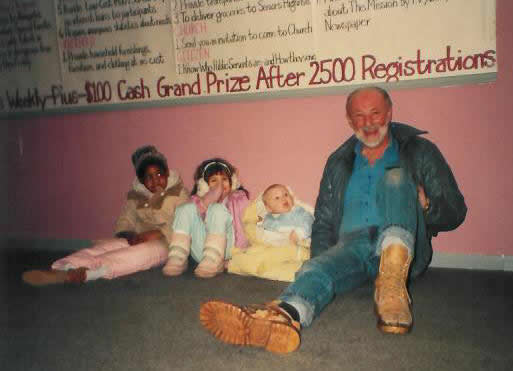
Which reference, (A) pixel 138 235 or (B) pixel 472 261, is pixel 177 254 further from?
(B) pixel 472 261

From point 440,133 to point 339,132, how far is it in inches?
26.3

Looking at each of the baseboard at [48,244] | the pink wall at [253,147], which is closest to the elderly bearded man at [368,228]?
the pink wall at [253,147]

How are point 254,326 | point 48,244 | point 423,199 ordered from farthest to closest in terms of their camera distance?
point 48,244 → point 423,199 → point 254,326

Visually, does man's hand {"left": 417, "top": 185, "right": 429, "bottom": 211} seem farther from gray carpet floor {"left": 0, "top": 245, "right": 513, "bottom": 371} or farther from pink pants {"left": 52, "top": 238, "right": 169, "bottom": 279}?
pink pants {"left": 52, "top": 238, "right": 169, "bottom": 279}

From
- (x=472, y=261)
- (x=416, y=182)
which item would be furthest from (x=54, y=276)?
(x=472, y=261)

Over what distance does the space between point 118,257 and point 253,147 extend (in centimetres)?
126

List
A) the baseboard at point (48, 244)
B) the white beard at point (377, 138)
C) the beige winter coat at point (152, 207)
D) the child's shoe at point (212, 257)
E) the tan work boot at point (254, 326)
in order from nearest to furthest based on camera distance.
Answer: the tan work boot at point (254, 326), the white beard at point (377, 138), the child's shoe at point (212, 257), the beige winter coat at point (152, 207), the baseboard at point (48, 244)

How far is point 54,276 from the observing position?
3.12 metres

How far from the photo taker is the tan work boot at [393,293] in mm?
2119

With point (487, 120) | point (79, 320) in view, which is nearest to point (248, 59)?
point (487, 120)

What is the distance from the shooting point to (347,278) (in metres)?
2.38

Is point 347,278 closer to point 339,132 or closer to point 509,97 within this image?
point 339,132

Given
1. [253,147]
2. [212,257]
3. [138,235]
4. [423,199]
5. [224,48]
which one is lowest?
[212,257]

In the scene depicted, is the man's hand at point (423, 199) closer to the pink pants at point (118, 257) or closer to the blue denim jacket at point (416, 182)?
the blue denim jacket at point (416, 182)
